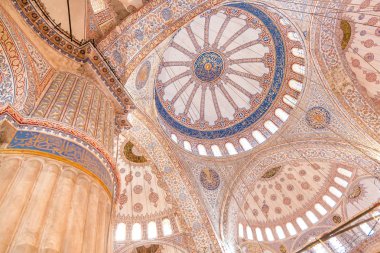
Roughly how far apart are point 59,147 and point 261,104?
8568 millimetres

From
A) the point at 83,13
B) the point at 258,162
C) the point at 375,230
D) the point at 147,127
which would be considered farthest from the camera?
the point at 375,230

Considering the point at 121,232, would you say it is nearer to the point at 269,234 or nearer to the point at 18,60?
the point at 269,234

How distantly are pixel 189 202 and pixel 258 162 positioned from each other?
2.84 meters

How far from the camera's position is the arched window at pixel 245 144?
32.9 ft

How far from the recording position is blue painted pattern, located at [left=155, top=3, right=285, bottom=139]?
9125mm

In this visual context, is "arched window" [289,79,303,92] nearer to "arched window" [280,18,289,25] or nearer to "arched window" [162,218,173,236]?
"arched window" [280,18,289,25]

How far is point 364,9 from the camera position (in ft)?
23.4

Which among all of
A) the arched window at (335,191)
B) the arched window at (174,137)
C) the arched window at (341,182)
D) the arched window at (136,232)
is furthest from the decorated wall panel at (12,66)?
the arched window at (335,191)

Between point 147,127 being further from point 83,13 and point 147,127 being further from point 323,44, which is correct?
point 323,44

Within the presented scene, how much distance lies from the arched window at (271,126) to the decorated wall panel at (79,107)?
259 inches

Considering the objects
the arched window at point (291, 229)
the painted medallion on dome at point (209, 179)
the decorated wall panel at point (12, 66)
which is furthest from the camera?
the arched window at point (291, 229)

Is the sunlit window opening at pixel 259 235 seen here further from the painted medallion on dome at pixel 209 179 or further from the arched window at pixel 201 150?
the arched window at pixel 201 150

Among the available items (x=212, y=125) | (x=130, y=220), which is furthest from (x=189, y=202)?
(x=212, y=125)

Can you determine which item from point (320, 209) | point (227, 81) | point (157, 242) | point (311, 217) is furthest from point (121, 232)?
point (320, 209)
